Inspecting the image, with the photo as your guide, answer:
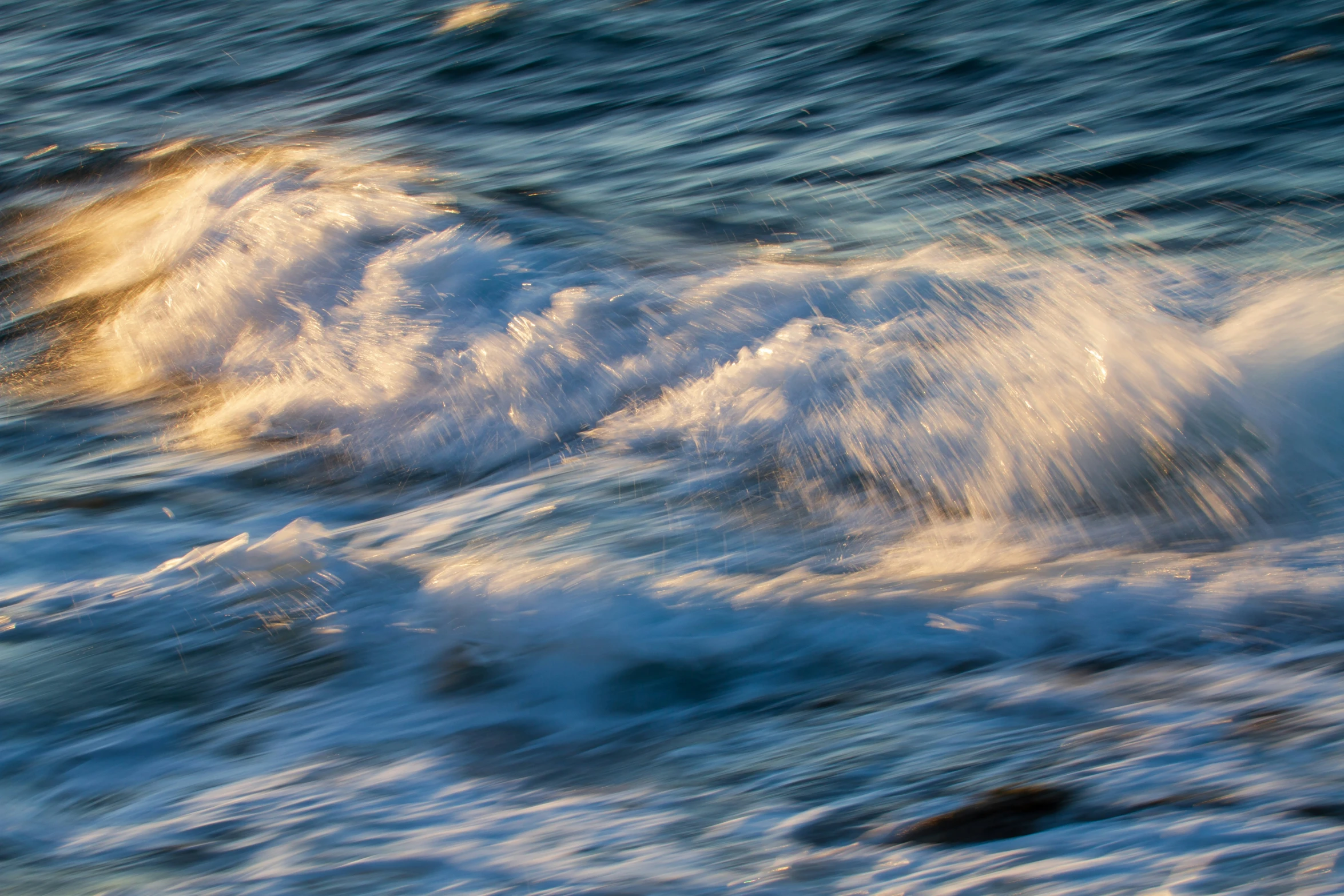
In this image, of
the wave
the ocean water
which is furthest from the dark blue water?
the wave

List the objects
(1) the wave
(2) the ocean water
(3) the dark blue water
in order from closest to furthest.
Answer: (2) the ocean water < (1) the wave < (3) the dark blue water

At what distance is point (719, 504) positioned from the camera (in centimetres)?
290

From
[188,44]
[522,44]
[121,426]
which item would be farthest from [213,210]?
[188,44]

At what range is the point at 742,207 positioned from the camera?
4.90 meters

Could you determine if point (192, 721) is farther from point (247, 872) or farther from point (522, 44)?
point (522, 44)

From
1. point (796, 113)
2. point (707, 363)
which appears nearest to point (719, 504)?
point (707, 363)

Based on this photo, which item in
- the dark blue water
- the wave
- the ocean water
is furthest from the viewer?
A: the dark blue water

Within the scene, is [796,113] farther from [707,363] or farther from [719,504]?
[719,504]

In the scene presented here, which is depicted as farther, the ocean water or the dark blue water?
the dark blue water

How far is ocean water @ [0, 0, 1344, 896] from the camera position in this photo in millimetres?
1806

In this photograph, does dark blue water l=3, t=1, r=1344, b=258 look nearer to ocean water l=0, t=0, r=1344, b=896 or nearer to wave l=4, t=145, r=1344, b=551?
ocean water l=0, t=0, r=1344, b=896

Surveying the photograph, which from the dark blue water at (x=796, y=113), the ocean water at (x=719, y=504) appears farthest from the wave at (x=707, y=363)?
the dark blue water at (x=796, y=113)

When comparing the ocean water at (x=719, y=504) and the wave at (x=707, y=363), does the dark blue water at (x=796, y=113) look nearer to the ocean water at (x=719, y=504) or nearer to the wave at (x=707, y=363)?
the ocean water at (x=719, y=504)

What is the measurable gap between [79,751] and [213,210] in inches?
143
